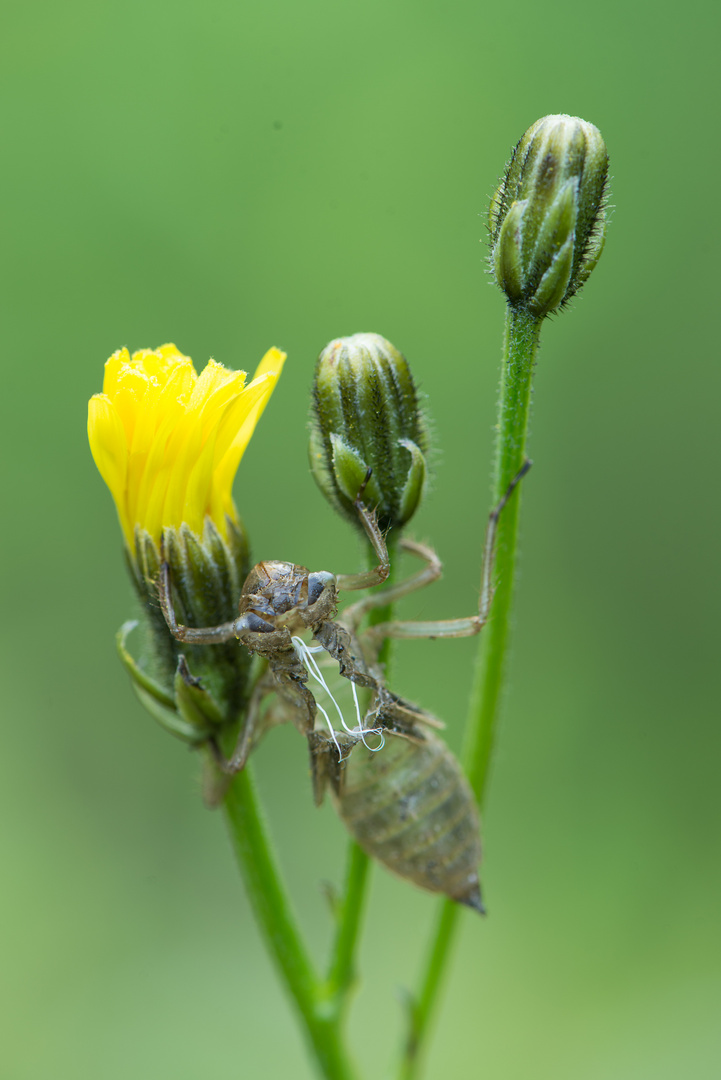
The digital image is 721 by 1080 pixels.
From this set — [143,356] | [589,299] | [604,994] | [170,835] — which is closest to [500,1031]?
[604,994]

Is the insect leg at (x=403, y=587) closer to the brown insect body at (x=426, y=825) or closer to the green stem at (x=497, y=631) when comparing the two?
the green stem at (x=497, y=631)

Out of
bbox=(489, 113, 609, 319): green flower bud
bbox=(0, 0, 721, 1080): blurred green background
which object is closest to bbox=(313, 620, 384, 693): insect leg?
bbox=(489, 113, 609, 319): green flower bud

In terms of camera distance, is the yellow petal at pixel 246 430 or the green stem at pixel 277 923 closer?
the yellow petal at pixel 246 430

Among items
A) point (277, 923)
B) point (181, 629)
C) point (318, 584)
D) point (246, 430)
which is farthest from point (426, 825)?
point (246, 430)

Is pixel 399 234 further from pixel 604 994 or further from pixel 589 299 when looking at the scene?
pixel 604 994

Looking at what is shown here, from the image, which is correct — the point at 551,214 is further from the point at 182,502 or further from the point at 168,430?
the point at 182,502

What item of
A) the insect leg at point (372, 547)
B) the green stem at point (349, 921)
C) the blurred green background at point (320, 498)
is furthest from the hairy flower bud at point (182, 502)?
the blurred green background at point (320, 498)

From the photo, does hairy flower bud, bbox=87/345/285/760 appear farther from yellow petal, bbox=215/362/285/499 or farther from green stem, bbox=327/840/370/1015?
green stem, bbox=327/840/370/1015
